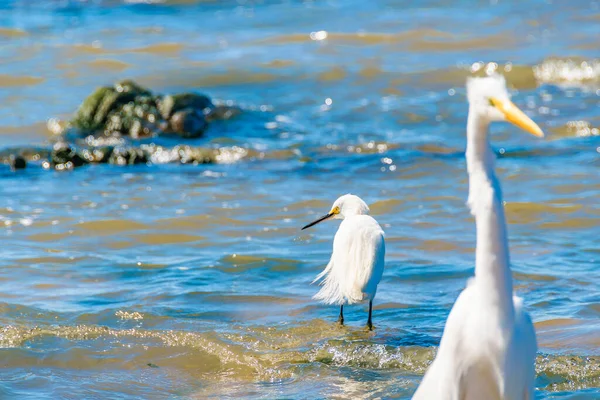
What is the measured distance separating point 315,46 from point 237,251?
990 cm

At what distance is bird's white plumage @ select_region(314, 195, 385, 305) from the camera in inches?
226

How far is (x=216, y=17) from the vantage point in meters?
19.8

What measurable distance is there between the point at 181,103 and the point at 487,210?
9.45m

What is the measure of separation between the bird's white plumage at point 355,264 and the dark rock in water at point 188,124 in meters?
5.87

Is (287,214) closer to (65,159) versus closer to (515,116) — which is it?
(65,159)

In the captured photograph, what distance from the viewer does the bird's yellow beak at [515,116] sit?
2.76 meters

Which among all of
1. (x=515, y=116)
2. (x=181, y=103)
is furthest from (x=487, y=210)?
(x=181, y=103)

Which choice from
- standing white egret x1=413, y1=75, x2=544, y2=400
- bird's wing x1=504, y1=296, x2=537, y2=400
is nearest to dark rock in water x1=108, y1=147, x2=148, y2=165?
standing white egret x1=413, y1=75, x2=544, y2=400

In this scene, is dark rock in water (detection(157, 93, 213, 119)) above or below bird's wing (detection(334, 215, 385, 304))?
above

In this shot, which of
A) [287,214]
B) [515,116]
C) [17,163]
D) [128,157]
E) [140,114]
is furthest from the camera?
[140,114]

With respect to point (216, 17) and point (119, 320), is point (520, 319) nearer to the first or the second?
point (119, 320)

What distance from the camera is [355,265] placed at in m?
5.79

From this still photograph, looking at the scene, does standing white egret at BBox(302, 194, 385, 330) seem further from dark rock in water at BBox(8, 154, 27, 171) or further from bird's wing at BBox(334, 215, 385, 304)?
dark rock in water at BBox(8, 154, 27, 171)

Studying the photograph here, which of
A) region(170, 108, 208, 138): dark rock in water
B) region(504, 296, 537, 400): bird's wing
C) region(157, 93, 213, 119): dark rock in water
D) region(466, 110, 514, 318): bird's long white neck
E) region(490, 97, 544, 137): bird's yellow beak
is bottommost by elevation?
region(504, 296, 537, 400): bird's wing
